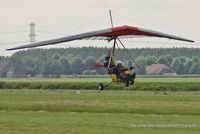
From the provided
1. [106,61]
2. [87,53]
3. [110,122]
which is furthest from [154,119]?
[87,53]

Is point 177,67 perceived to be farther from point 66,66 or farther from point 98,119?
point 98,119

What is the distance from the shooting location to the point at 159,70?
143 metres

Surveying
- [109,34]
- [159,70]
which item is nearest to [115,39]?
[109,34]

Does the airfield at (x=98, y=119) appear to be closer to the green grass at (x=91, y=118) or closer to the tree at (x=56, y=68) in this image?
the green grass at (x=91, y=118)

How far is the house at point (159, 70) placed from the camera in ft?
442

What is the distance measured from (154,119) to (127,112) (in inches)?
189

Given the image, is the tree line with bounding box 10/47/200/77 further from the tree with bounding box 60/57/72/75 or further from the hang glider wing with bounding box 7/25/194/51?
the hang glider wing with bounding box 7/25/194/51

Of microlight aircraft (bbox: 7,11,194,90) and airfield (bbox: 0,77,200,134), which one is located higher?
microlight aircraft (bbox: 7,11,194,90)

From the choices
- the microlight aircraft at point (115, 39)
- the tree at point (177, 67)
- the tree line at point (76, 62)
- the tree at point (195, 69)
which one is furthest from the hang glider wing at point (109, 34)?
the tree at point (195, 69)

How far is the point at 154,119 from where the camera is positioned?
107 ft

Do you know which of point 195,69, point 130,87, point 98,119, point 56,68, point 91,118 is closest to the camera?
point 98,119

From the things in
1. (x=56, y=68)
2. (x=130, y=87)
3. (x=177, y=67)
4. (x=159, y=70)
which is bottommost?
(x=130, y=87)

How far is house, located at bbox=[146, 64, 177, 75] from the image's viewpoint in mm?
134625

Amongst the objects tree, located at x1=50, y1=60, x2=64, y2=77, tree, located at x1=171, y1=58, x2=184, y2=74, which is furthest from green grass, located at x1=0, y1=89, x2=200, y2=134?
tree, located at x1=171, y1=58, x2=184, y2=74
